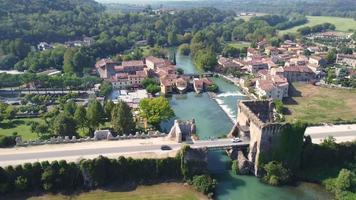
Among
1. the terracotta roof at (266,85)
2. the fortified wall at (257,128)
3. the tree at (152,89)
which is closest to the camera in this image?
the fortified wall at (257,128)

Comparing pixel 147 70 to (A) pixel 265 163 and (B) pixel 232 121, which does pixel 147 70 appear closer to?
(B) pixel 232 121

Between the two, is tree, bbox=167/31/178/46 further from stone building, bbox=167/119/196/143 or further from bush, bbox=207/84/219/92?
stone building, bbox=167/119/196/143

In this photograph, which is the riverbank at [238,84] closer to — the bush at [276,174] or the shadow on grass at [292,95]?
the shadow on grass at [292,95]

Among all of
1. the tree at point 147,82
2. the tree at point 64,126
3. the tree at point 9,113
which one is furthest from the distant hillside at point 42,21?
the tree at point 64,126

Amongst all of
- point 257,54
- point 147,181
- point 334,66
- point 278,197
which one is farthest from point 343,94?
point 147,181

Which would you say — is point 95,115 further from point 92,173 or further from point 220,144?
point 220,144

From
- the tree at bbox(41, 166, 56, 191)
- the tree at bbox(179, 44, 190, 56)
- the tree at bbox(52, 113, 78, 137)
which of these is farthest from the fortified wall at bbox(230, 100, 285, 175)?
the tree at bbox(179, 44, 190, 56)
